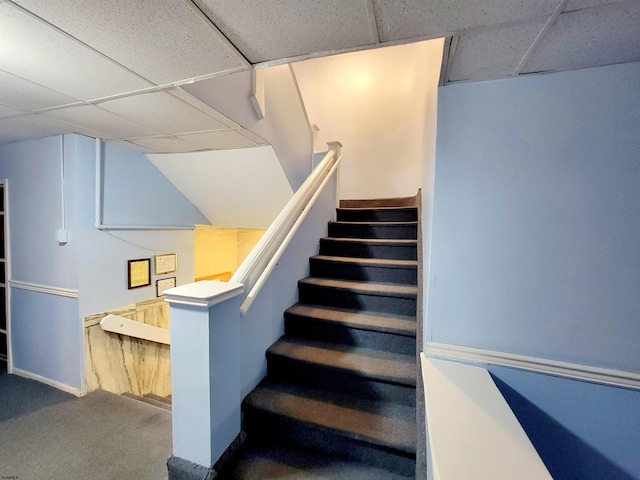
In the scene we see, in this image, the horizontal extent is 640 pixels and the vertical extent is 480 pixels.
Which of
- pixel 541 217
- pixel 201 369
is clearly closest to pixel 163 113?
pixel 201 369

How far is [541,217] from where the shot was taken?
100 cm

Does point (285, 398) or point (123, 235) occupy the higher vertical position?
point (123, 235)

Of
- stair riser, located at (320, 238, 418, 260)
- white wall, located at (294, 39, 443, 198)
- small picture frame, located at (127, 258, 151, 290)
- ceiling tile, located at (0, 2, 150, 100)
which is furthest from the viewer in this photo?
white wall, located at (294, 39, 443, 198)

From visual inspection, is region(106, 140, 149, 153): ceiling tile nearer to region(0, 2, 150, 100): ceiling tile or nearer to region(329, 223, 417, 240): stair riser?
region(0, 2, 150, 100): ceiling tile

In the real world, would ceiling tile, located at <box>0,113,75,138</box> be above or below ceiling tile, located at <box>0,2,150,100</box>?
above

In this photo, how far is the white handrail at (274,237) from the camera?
57.1 inches

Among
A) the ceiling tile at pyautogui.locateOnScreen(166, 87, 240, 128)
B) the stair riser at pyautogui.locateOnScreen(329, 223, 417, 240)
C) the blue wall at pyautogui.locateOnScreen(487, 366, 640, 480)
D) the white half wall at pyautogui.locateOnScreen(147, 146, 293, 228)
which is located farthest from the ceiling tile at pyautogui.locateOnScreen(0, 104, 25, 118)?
the blue wall at pyautogui.locateOnScreen(487, 366, 640, 480)

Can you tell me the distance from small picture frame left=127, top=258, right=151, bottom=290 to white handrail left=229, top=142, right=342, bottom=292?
1.59 m

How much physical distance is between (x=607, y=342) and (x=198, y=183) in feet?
9.82

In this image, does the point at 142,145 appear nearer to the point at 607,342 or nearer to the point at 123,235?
the point at 123,235

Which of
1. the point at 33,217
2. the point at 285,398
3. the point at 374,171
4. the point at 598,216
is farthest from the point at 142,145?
the point at 598,216

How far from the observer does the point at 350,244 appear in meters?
2.44

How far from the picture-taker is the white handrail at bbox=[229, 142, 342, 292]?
1.45 metres

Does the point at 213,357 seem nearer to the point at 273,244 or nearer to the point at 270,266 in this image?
the point at 270,266
